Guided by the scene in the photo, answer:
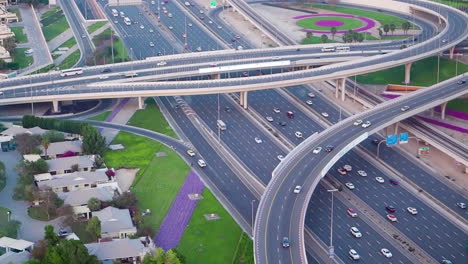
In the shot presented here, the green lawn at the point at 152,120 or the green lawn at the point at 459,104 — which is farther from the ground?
the green lawn at the point at 459,104

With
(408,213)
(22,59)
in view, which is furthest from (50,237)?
(22,59)

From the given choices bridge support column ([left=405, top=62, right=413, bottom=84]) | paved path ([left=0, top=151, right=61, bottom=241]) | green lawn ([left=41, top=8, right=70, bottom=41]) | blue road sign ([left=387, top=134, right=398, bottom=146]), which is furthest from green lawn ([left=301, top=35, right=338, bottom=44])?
paved path ([left=0, top=151, right=61, bottom=241])

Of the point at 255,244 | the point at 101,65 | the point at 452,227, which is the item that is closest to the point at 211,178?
the point at 255,244

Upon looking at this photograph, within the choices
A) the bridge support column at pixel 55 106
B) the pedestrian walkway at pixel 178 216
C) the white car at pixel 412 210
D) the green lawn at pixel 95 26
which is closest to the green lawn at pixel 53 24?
the green lawn at pixel 95 26

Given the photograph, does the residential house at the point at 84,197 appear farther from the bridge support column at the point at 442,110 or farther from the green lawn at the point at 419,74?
the green lawn at the point at 419,74

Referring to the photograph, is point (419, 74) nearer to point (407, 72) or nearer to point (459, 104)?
point (407, 72)
